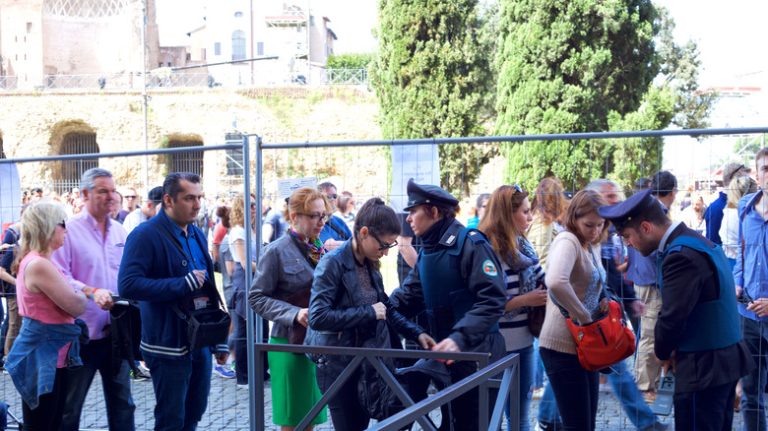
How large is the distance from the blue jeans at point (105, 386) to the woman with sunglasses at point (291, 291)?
983mm

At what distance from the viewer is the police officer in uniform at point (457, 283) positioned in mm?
4043

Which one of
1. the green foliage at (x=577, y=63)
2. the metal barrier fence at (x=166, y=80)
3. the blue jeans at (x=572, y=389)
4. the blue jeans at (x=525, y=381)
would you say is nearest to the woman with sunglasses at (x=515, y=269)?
the blue jeans at (x=525, y=381)

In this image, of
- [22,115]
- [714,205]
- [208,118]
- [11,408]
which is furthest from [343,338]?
[22,115]

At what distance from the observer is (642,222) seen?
4008 mm

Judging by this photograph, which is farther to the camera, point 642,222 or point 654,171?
point 654,171

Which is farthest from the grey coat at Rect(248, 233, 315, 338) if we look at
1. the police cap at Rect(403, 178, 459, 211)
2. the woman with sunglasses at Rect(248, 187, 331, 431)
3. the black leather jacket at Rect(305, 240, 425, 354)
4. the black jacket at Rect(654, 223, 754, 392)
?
the black jacket at Rect(654, 223, 754, 392)

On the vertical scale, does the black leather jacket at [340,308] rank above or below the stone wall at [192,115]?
below

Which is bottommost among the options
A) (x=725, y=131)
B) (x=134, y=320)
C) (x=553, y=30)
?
(x=134, y=320)

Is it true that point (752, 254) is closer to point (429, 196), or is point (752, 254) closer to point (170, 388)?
point (429, 196)

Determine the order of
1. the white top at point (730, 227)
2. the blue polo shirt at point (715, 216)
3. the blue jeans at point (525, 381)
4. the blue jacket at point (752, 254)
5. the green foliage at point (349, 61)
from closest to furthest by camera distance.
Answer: the blue jeans at point (525, 381)
the blue jacket at point (752, 254)
the white top at point (730, 227)
the blue polo shirt at point (715, 216)
the green foliage at point (349, 61)

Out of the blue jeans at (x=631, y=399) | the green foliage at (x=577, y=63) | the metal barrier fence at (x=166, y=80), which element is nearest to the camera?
the blue jeans at (x=631, y=399)

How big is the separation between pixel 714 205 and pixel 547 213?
1.14m

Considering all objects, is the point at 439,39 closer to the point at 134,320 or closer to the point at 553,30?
the point at 553,30

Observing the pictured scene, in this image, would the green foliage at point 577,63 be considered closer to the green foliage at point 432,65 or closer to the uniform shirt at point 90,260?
the green foliage at point 432,65
